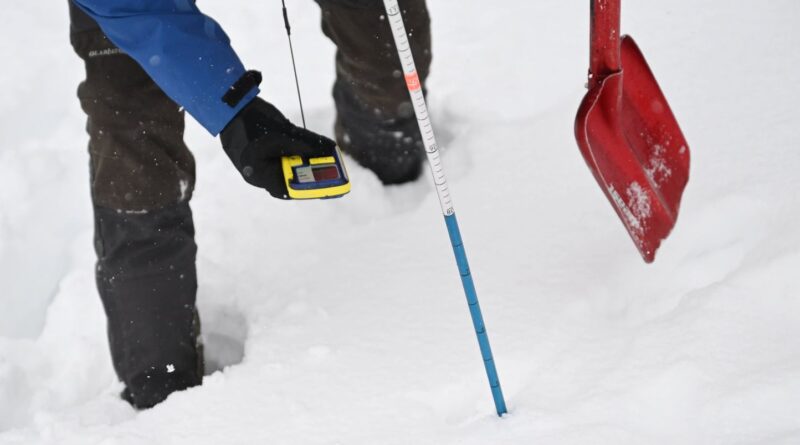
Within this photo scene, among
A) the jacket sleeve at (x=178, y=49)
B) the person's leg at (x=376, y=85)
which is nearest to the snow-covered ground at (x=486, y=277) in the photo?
the person's leg at (x=376, y=85)

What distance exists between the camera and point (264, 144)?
155 centimetres

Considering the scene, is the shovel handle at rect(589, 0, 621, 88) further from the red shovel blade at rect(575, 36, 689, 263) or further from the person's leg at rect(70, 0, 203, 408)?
the person's leg at rect(70, 0, 203, 408)

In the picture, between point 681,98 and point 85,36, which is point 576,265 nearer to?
point 681,98

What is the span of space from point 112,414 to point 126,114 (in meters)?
0.62

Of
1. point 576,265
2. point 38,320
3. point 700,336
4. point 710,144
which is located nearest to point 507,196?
point 576,265

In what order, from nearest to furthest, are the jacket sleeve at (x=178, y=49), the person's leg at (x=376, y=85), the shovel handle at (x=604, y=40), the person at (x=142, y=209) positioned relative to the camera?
the jacket sleeve at (x=178, y=49) < the shovel handle at (x=604, y=40) < the person at (x=142, y=209) < the person's leg at (x=376, y=85)

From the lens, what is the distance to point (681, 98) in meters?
2.15

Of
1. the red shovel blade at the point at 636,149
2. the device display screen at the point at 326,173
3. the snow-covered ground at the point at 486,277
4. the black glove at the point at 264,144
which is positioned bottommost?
the snow-covered ground at the point at 486,277

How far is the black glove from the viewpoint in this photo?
1.55 metres

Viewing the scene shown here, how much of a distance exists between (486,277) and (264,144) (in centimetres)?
60

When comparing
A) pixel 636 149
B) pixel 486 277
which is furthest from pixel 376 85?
pixel 636 149

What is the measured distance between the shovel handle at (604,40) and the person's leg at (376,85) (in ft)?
2.09

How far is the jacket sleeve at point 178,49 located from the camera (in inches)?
58.4

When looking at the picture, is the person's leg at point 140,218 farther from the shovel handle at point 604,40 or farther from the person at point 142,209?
the shovel handle at point 604,40
